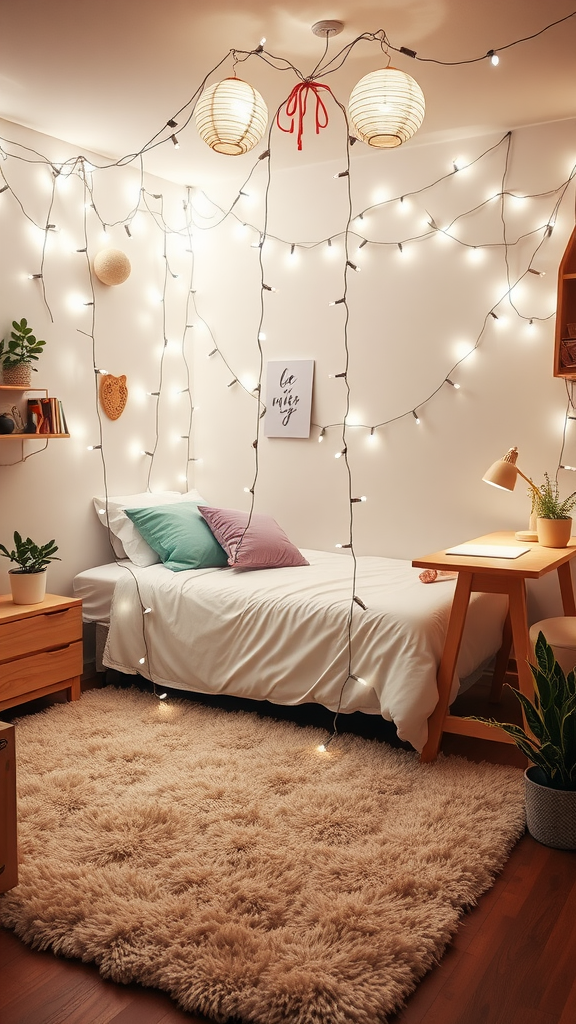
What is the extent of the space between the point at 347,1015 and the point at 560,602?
2412mm

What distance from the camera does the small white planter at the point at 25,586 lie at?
3467mm

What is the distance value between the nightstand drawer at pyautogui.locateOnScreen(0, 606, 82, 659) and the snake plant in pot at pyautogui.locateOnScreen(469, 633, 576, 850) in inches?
78.3

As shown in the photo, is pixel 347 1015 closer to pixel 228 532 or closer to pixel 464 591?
pixel 464 591

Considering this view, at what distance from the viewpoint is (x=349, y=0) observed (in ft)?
8.55

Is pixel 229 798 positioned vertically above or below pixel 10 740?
below

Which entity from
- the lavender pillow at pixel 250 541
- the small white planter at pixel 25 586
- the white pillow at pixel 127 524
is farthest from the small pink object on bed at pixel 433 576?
the small white planter at pixel 25 586

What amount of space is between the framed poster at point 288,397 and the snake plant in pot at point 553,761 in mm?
2286

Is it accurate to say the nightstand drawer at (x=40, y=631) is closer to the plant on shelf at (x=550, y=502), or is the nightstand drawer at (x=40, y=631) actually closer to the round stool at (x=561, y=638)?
the round stool at (x=561, y=638)

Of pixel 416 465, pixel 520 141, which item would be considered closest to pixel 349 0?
pixel 520 141

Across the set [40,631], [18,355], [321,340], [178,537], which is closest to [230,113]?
[18,355]

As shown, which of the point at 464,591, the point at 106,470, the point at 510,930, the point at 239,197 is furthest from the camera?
the point at 239,197

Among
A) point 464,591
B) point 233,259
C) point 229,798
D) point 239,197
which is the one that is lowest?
point 229,798

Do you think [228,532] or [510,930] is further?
[228,532]

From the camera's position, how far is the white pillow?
405cm
